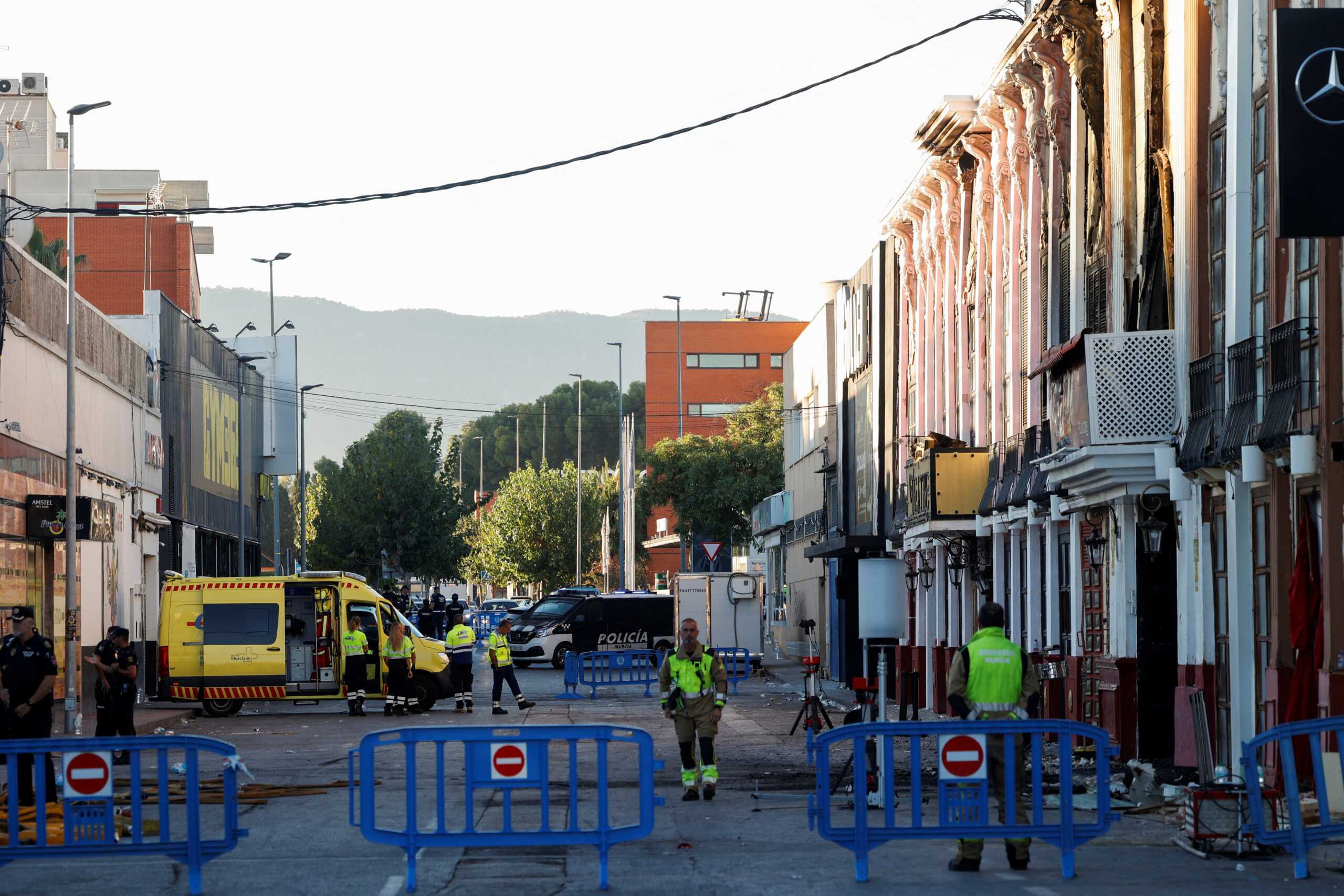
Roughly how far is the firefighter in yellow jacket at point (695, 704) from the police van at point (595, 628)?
105 ft

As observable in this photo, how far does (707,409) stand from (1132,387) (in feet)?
271

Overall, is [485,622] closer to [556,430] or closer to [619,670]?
[619,670]

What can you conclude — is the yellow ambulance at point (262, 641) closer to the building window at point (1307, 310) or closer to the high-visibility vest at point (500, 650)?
the high-visibility vest at point (500, 650)

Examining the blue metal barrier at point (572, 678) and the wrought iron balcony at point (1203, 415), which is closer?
the wrought iron balcony at point (1203, 415)

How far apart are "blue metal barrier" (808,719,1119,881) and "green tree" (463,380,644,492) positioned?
118m

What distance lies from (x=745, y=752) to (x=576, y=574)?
3022 inches

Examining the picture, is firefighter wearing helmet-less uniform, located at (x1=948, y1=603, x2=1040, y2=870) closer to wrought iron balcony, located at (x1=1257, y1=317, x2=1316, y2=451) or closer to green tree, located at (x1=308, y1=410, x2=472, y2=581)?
wrought iron balcony, located at (x1=1257, y1=317, x2=1316, y2=451)

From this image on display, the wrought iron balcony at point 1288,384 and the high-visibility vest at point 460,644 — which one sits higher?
the wrought iron balcony at point 1288,384

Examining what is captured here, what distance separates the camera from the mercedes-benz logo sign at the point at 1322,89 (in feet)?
41.5

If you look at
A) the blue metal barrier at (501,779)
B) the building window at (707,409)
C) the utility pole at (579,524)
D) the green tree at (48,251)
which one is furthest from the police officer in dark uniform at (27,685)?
the building window at (707,409)

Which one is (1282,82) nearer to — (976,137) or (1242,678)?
(1242,678)

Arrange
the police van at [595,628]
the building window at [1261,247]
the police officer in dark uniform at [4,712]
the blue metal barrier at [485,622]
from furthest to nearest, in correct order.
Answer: the blue metal barrier at [485,622] → the police van at [595,628] → the building window at [1261,247] → the police officer in dark uniform at [4,712]

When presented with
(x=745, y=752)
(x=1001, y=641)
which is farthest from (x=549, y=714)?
(x=1001, y=641)

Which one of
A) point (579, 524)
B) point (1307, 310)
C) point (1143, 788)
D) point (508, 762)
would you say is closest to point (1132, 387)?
point (1307, 310)
